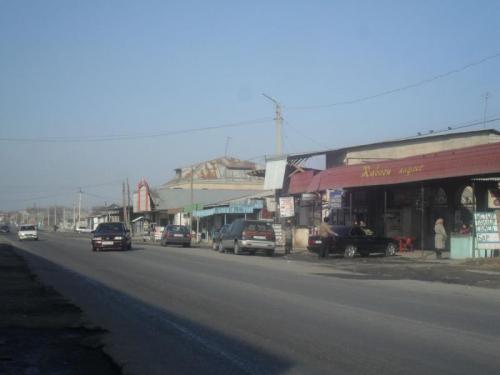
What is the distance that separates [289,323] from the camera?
1030 cm

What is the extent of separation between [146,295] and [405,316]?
236 inches

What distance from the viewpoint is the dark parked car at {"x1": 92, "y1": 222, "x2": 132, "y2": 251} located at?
34.6 meters

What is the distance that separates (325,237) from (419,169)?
524 cm

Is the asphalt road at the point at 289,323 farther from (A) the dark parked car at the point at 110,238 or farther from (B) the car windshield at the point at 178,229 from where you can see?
(B) the car windshield at the point at 178,229

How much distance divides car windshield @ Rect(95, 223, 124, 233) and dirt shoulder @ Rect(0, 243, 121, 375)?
2101cm

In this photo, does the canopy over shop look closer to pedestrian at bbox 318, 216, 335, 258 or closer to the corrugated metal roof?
pedestrian at bbox 318, 216, 335, 258

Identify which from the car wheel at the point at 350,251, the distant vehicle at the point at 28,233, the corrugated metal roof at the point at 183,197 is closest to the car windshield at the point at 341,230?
the car wheel at the point at 350,251

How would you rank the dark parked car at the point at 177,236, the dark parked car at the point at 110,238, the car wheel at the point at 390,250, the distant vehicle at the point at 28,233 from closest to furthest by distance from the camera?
the car wheel at the point at 390,250
the dark parked car at the point at 110,238
the dark parked car at the point at 177,236
the distant vehicle at the point at 28,233

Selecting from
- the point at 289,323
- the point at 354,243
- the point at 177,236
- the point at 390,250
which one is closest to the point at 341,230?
the point at 354,243

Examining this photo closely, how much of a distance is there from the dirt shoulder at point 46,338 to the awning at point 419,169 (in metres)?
17.2

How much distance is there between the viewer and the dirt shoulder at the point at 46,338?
751 centimetres

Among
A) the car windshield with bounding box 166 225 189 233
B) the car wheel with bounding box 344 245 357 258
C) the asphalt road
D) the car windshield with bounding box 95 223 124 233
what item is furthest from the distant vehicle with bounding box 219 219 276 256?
the asphalt road

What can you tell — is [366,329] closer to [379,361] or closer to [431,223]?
[379,361]

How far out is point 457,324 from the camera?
10.3 metres
